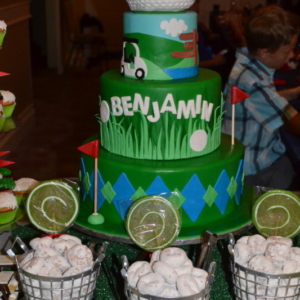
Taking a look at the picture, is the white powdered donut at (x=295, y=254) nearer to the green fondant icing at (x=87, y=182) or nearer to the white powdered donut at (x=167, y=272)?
the white powdered donut at (x=167, y=272)

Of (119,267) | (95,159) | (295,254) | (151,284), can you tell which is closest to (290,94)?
(95,159)

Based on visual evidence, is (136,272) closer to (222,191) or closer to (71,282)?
(71,282)

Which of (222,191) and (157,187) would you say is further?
(222,191)

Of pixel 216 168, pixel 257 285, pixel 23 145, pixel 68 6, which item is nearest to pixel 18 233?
pixel 216 168

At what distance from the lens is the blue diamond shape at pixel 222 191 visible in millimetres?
1774

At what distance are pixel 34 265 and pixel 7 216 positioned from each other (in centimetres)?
61

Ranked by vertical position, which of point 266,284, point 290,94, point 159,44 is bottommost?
point 290,94

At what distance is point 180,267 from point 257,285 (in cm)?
18

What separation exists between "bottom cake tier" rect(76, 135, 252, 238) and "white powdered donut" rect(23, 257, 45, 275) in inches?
16.4

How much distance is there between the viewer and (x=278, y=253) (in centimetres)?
127

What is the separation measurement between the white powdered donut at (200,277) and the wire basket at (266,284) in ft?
0.31

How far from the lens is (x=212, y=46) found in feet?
17.5

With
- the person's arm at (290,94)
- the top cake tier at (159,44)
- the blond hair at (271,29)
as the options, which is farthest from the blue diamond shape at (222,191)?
the person's arm at (290,94)

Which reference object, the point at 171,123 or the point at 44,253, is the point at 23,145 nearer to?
the point at 171,123
